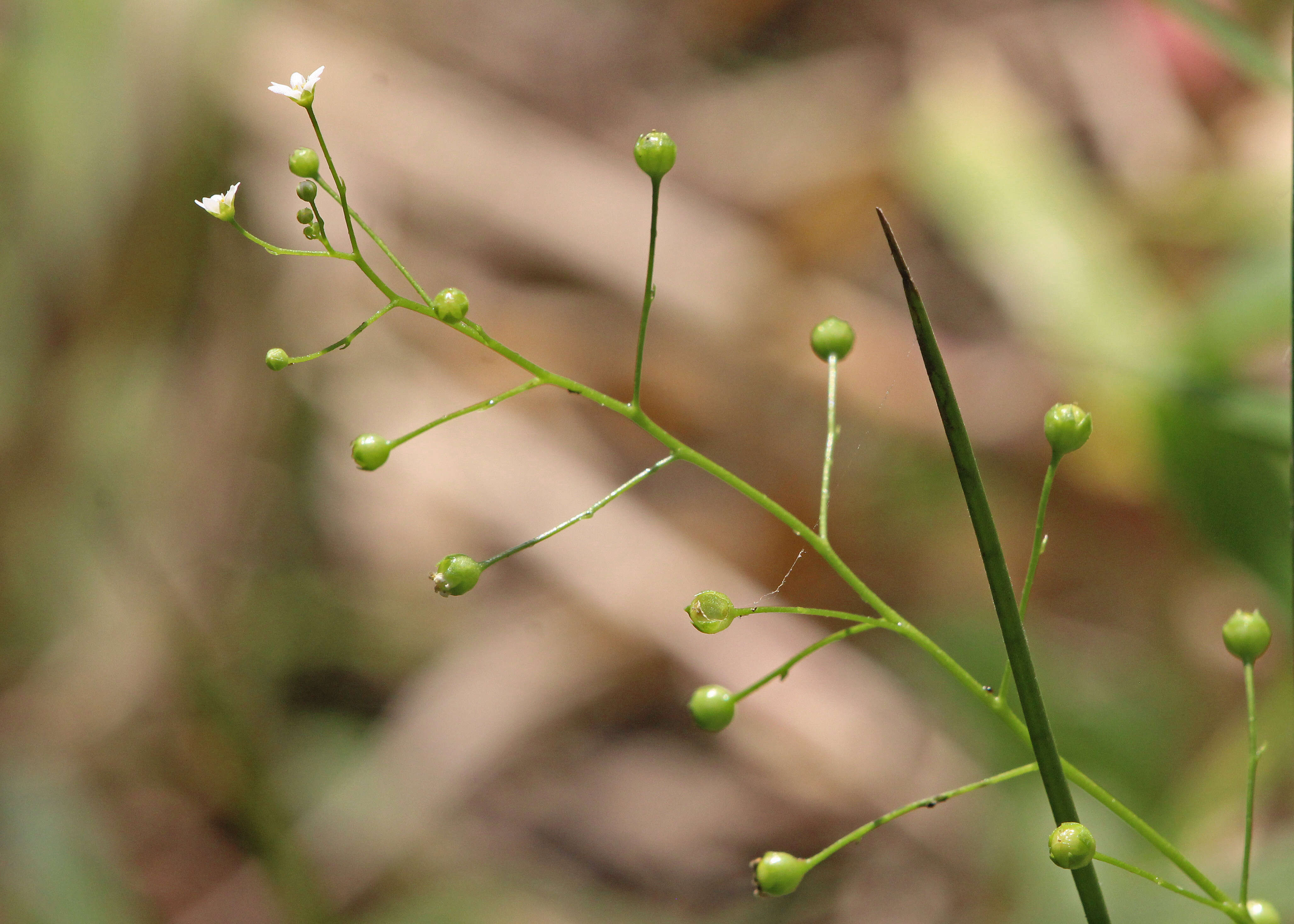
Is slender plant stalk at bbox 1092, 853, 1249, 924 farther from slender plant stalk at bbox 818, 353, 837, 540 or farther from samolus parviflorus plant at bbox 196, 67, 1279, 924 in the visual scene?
slender plant stalk at bbox 818, 353, 837, 540

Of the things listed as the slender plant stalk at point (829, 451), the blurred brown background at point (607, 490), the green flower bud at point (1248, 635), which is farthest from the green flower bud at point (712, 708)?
the blurred brown background at point (607, 490)

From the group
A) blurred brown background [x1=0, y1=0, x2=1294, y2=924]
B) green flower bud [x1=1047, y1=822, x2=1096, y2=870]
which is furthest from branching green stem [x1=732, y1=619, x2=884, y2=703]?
blurred brown background [x1=0, y1=0, x2=1294, y2=924]

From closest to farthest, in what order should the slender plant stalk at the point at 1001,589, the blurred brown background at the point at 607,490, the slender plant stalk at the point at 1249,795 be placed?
the slender plant stalk at the point at 1001,589
the slender plant stalk at the point at 1249,795
the blurred brown background at the point at 607,490

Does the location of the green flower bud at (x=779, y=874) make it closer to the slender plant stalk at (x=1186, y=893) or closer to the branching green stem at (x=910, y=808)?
the branching green stem at (x=910, y=808)

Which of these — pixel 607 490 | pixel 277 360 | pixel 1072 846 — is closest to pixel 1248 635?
pixel 1072 846

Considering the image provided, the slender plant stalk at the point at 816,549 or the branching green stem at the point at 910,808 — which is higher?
the slender plant stalk at the point at 816,549

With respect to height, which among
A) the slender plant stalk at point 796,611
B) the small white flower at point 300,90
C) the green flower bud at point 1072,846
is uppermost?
the small white flower at point 300,90
